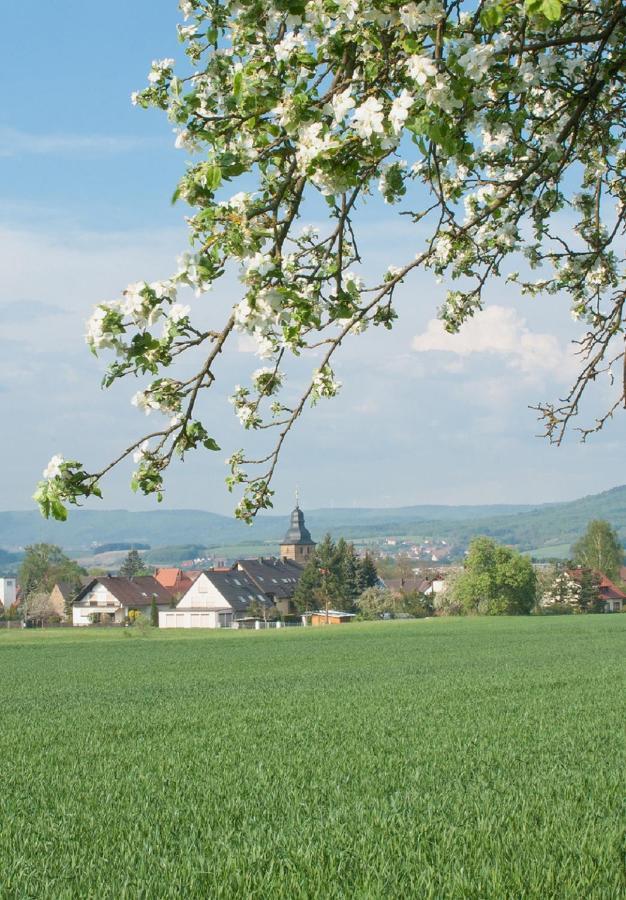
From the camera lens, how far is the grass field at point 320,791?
657 centimetres

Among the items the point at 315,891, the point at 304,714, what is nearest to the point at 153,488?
the point at 315,891

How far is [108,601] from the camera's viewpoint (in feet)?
369

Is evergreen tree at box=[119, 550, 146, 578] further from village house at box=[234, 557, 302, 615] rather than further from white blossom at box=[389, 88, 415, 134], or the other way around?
white blossom at box=[389, 88, 415, 134]

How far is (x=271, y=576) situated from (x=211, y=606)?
693 inches

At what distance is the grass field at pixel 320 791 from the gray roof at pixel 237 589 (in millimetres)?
82446

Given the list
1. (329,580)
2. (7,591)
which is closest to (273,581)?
(329,580)

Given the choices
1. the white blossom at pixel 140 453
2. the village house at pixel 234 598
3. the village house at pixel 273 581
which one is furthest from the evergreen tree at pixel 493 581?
the white blossom at pixel 140 453

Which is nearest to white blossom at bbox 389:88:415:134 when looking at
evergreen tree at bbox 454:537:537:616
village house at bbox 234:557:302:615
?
evergreen tree at bbox 454:537:537:616

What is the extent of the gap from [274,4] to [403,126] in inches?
39.4

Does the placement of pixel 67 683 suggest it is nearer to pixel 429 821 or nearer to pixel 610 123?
pixel 429 821

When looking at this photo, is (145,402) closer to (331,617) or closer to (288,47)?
(288,47)

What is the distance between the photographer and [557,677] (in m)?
25.0

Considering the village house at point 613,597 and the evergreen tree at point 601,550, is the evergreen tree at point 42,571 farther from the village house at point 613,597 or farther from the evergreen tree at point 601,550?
the village house at point 613,597

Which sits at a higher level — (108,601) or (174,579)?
(174,579)
